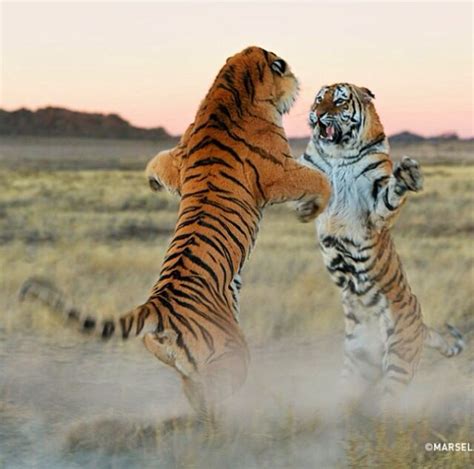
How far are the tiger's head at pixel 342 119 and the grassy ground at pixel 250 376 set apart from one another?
2.37ft

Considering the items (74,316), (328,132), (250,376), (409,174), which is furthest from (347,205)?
(74,316)

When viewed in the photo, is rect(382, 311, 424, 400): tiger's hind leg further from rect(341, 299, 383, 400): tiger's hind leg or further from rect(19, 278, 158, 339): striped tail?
rect(19, 278, 158, 339): striped tail

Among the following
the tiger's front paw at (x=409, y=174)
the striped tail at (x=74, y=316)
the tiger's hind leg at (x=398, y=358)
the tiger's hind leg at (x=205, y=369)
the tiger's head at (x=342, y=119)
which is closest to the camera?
the striped tail at (x=74, y=316)

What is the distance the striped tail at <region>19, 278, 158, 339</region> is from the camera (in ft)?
17.1

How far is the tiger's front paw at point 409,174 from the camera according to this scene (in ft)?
21.7

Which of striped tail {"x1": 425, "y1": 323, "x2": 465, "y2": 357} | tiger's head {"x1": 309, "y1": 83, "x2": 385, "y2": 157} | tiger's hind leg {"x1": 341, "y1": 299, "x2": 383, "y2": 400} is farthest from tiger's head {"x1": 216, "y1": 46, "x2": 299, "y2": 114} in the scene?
striped tail {"x1": 425, "y1": 323, "x2": 465, "y2": 357}

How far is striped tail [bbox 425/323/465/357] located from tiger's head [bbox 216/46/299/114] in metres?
1.97

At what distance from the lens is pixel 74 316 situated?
206 inches

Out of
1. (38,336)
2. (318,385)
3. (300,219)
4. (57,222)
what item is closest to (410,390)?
(318,385)

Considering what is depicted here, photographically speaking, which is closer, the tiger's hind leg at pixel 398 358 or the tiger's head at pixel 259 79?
the tiger's head at pixel 259 79

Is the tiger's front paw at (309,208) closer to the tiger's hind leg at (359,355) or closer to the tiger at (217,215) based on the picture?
the tiger at (217,215)

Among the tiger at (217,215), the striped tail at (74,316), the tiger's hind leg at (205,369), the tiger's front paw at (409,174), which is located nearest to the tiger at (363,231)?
the tiger's front paw at (409,174)

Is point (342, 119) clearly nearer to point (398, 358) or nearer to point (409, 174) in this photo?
point (409, 174)

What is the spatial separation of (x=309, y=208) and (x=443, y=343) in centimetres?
186
